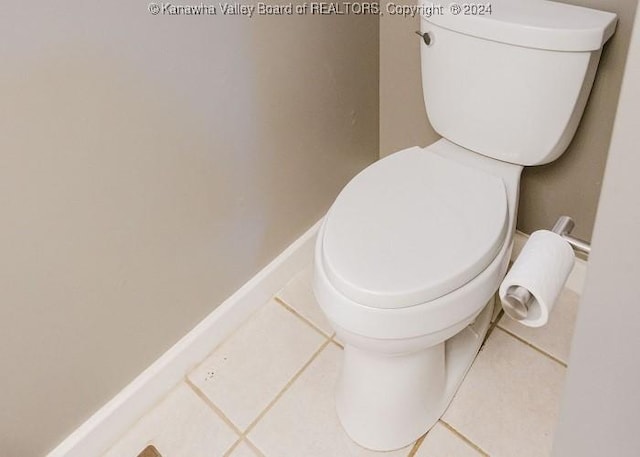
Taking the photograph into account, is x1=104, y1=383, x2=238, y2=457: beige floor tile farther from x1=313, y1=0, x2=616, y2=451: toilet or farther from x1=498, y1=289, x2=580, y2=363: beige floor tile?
x1=498, y1=289, x2=580, y2=363: beige floor tile

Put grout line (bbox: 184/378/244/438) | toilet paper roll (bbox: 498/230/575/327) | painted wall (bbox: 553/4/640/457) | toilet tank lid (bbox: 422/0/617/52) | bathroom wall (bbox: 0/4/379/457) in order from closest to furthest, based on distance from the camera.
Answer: painted wall (bbox: 553/4/640/457) < toilet paper roll (bbox: 498/230/575/327) < bathroom wall (bbox: 0/4/379/457) < toilet tank lid (bbox: 422/0/617/52) < grout line (bbox: 184/378/244/438)

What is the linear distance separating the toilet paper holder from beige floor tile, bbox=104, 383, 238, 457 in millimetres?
776

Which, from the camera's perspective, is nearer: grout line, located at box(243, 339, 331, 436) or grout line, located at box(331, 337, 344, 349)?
grout line, located at box(243, 339, 331, 436)

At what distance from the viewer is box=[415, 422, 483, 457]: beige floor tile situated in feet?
3.61

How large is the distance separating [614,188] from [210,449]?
1045 millimetres

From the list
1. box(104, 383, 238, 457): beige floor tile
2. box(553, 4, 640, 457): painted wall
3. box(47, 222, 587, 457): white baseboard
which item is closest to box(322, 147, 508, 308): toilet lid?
box(47, 222, 587, 457): white baseboard

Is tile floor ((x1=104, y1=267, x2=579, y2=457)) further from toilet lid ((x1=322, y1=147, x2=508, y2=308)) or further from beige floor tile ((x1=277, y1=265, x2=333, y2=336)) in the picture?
toilet lid ((x1=322, y1=147, x2=508, y2=308))

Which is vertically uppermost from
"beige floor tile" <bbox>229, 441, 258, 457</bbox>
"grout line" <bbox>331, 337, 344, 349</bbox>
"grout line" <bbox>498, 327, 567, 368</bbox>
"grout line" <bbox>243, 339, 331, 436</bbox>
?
"grout line" <bbox>498, 327, 567, 368</bbox>

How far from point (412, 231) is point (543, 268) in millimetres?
422

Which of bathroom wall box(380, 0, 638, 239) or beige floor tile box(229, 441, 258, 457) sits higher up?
bathroom wall box(380, 0, 638, 239)

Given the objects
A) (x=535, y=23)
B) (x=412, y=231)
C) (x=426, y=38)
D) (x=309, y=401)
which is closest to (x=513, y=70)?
(x=535, y=23)

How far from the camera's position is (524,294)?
0.58m

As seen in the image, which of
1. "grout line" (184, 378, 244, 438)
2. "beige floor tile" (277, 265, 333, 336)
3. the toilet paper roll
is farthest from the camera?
"beige floor tile" (277, 265, 333, 336)

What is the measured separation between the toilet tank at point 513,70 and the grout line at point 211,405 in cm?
84
